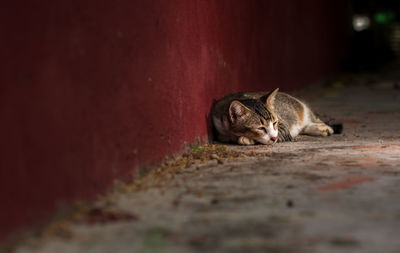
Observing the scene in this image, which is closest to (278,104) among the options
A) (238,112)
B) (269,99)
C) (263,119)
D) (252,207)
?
(269,99)

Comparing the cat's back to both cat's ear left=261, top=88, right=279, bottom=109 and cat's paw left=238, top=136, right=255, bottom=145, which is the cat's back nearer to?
cat's ear left=261, top=88, right=279, bottom=109

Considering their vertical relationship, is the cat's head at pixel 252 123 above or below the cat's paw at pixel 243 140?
above

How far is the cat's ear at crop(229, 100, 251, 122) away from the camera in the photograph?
5.31 m

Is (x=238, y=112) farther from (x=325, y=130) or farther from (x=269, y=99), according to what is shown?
(x=325, y=130)

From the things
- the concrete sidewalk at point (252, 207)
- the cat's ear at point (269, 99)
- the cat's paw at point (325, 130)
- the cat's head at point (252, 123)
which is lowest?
the concrete sidewalk at point (252, 207)

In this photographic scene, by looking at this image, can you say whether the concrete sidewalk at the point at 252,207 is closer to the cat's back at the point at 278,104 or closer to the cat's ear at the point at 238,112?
the cat's ear at the point at 238,112

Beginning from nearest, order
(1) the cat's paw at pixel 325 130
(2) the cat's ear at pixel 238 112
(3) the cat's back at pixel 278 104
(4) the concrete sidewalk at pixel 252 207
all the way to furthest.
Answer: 1. (4) the concrete sidewalk at pixel 252 207
2. (2) the cat's ear at pixel 238 112
3. (3) the cat's back at pixel 278 104
4. (1) the cat's paw at pixel 325 130

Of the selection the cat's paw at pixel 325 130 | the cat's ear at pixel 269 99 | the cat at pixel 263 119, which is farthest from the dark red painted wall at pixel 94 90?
the cat's paw at pixel 325 130

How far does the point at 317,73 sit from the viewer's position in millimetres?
13398

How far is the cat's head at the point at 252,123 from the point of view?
5340 mm

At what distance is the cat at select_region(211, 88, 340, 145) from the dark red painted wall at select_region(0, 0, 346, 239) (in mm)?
235

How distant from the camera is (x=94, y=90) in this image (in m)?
3.23

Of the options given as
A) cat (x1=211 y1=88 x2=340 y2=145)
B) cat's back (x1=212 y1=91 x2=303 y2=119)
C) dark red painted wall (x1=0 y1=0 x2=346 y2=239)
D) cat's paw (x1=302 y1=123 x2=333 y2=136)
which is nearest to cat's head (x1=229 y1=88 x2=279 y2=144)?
cat (x1=211 y1=88 x2=340 y2=145)

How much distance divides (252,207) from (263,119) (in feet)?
7.95
